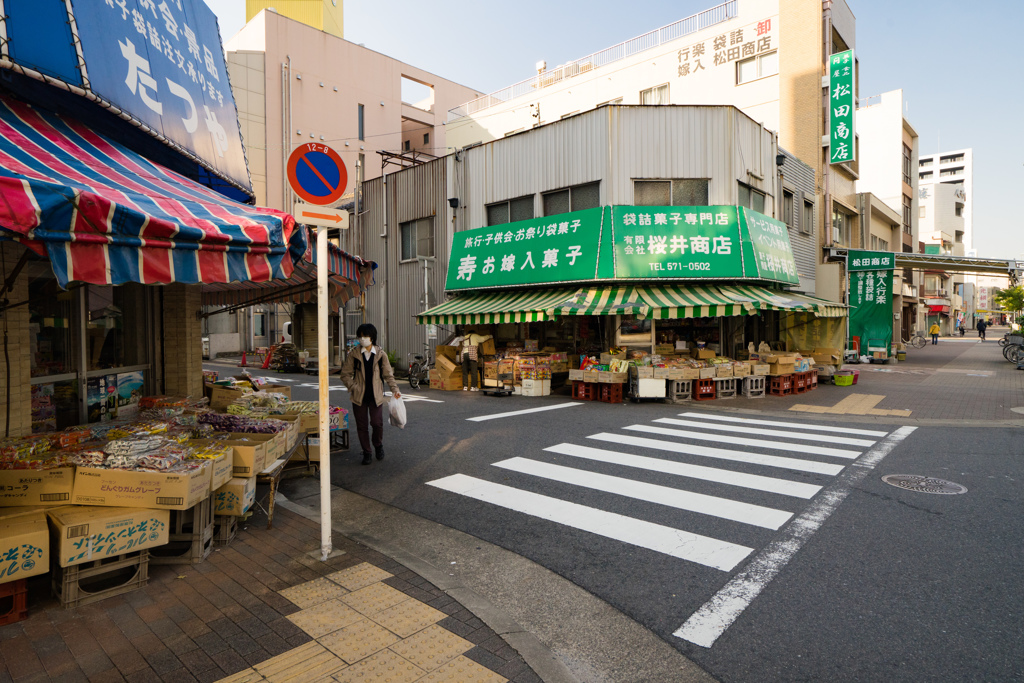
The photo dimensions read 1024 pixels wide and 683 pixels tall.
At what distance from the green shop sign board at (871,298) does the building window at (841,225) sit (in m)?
2.56

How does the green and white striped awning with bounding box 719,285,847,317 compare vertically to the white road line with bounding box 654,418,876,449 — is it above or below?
above

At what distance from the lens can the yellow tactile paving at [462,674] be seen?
9.55 feet

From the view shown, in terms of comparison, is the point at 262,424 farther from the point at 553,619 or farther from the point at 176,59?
the point at 176,59

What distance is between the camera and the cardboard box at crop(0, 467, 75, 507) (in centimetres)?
384

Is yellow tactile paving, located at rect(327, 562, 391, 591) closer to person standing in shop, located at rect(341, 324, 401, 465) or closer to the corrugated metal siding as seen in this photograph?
person standing in shop, located at rect(341, 324, 401, 465)

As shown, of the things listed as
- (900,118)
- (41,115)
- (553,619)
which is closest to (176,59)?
(41,115)

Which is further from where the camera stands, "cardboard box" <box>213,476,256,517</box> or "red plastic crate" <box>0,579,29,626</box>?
"cardboard box" <box>213,476,256,517</box>

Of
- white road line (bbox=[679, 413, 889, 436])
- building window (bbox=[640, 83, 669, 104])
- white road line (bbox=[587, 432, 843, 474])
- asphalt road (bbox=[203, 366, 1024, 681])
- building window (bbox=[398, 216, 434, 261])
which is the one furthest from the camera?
building window (bbox=[640, 83, 669, 104])

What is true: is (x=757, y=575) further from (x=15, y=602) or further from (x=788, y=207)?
(x=788, y=207)

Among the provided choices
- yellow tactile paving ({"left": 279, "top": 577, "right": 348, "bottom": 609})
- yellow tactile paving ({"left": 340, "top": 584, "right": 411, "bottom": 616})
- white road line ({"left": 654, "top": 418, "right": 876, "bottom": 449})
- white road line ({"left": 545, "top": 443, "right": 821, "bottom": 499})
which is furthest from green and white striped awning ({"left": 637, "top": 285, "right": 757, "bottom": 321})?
yellow tactile paving ({"left": 279, "top": 577, "right": 348, "bottom": 609})

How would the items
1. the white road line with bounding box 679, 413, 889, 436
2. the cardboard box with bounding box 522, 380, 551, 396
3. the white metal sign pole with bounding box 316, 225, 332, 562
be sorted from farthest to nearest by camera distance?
1. the cardboard box with bounding box 522, 380, 551, 396
2. the white road line with bounding box 679, 413, 889, 436
3. the white metal sign pole with bounding box 316, 225, 332, 562

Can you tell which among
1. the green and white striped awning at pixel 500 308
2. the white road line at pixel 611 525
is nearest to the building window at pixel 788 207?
the green and white striped awning at pixel 500 308

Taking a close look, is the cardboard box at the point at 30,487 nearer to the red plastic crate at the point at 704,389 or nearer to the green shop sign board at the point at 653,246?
the red plastic crate at the point at 704,389

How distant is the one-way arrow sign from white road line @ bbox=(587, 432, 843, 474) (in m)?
5.79
